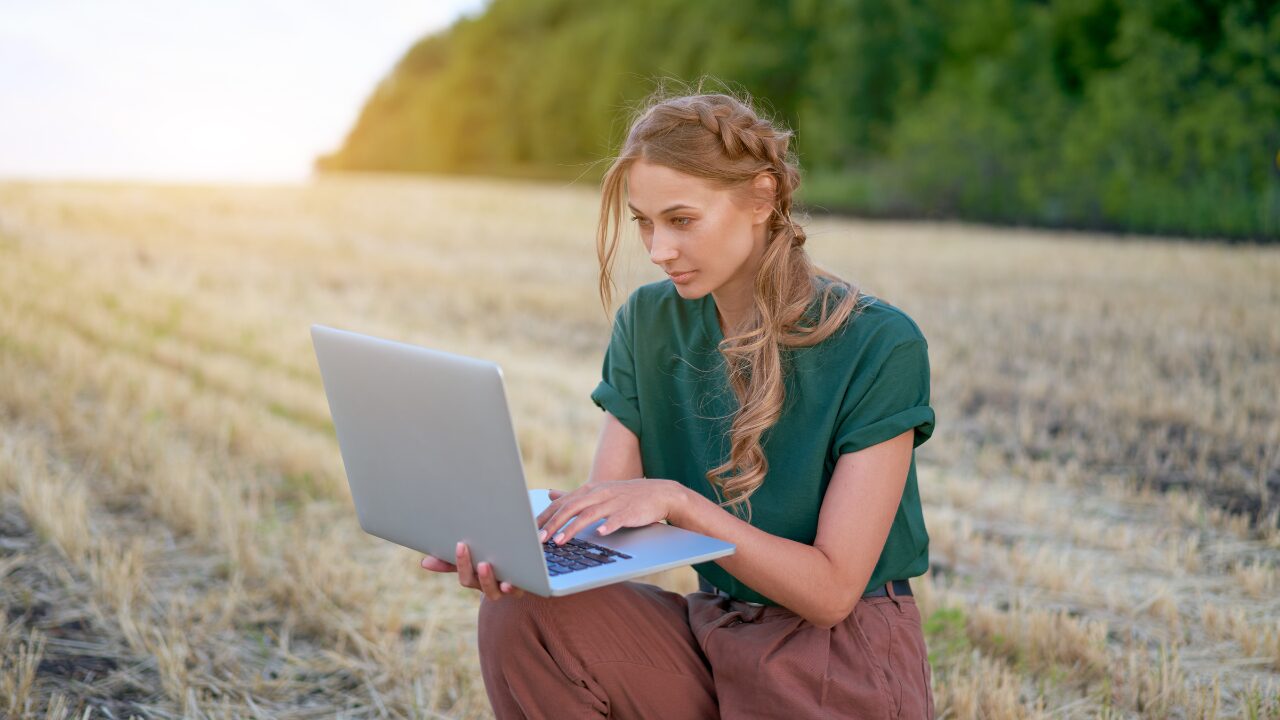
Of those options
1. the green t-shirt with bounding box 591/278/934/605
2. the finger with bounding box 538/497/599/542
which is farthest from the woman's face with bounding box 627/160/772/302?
the finger with bounding box 538/497/599/542

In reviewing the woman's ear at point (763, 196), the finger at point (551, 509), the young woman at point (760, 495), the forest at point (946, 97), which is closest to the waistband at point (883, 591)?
the young woman at point (760, 495)

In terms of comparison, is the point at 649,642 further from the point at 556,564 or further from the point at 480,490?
the point at 480,490

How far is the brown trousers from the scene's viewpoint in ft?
7.97

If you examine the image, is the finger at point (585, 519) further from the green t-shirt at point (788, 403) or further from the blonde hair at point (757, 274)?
the green t-shirt at point (788, 403)

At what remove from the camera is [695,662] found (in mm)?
2617

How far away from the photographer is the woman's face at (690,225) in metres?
2.52

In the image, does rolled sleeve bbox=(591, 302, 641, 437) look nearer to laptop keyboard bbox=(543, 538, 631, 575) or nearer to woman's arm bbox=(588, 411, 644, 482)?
woman's arm bbox=(588, 411, 644, 482)

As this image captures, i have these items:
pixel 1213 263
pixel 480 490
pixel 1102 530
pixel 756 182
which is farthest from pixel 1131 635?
pixel 1213 263

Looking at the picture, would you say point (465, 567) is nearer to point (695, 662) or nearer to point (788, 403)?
point (695, 662)

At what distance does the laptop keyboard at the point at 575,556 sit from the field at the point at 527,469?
102 cm

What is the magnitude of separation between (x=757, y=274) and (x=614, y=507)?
0.67 meters

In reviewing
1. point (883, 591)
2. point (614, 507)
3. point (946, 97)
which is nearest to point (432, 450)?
point (614, 507)

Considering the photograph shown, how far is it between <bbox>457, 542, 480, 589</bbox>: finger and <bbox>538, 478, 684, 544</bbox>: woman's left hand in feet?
0.46

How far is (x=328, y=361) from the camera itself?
2389 mm
